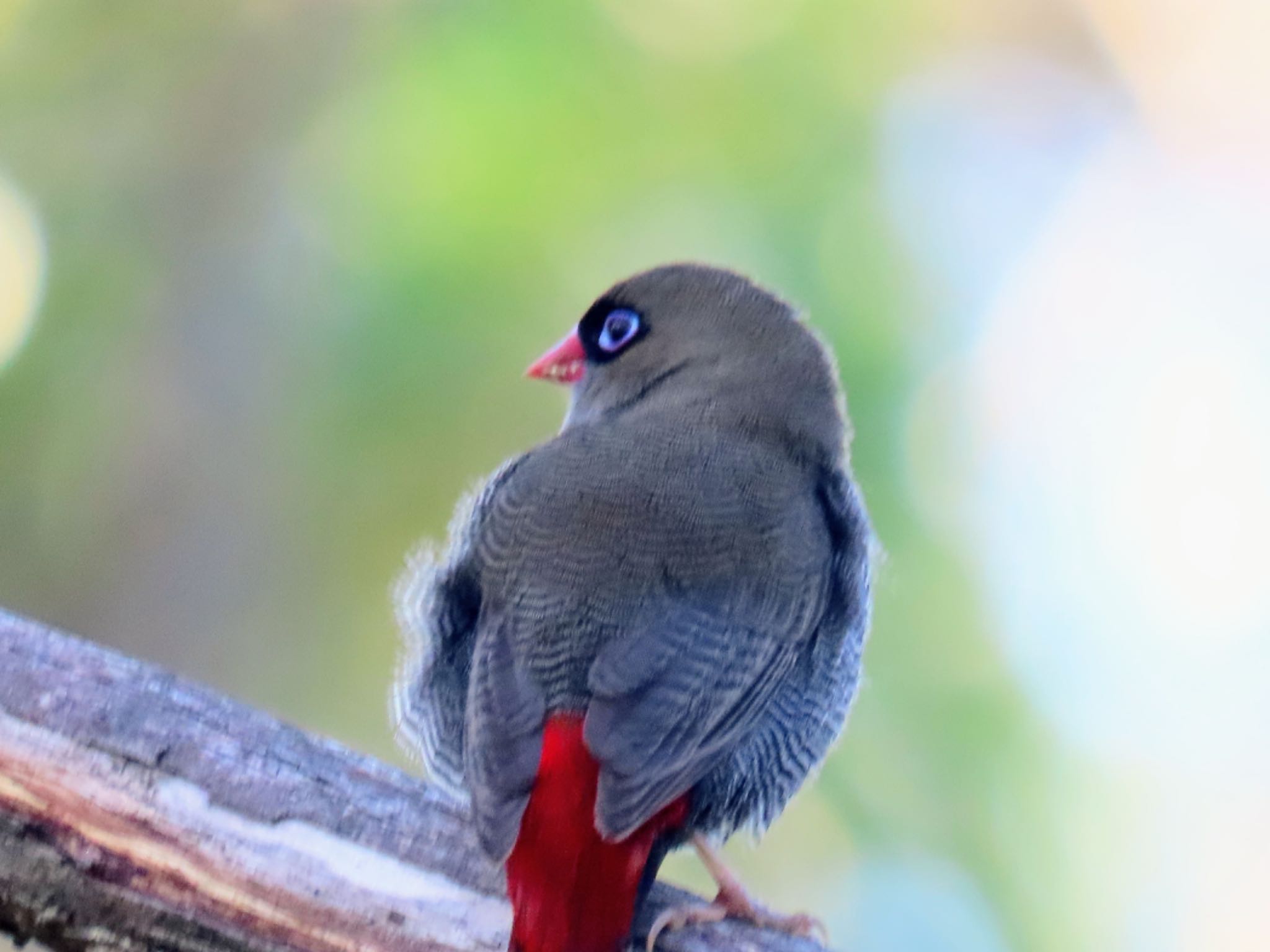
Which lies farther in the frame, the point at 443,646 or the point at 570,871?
the point at 443,646

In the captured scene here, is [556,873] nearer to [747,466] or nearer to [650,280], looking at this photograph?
[747,466]

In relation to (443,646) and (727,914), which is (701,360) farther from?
(727,914)

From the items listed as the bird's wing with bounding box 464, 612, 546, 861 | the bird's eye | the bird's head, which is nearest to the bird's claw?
the bird's wing with bounding box 464, 612, 546, 861

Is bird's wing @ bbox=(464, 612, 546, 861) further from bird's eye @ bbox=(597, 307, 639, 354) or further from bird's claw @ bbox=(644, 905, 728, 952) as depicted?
bird's eye @ bbox=(597, 307, 639, 354)

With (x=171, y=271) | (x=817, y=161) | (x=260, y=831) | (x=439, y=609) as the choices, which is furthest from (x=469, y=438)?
(x=260, y=831)

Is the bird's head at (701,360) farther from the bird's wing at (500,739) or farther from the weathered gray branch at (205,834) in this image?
the weathered gray branch at (205,834)

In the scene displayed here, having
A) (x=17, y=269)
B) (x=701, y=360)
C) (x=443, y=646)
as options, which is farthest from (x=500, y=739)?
(x=17, y=269)
